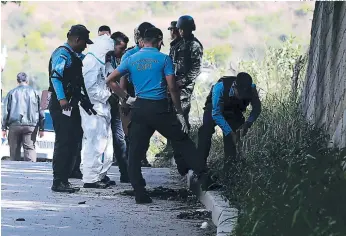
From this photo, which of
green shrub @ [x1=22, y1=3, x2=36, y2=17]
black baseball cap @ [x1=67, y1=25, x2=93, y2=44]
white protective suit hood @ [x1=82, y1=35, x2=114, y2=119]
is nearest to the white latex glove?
white protective suit hood @ [x1=82, y1=35, x2=114, y2=119]

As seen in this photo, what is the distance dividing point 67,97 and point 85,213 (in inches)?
76.7

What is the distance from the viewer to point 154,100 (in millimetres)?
10758

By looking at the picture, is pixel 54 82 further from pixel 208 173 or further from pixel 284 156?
pixel 284 156

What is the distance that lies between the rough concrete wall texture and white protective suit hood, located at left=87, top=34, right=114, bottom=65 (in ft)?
8.21

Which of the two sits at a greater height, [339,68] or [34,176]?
[339,68]

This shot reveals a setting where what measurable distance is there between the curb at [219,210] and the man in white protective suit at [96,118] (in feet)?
3.81

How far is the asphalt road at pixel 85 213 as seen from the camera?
30.3 feet

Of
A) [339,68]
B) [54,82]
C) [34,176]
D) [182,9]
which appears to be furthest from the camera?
[182,9]

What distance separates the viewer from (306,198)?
21.2 feet

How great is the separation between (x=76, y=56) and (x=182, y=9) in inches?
2176

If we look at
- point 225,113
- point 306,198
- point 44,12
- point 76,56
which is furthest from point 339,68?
point 44,12

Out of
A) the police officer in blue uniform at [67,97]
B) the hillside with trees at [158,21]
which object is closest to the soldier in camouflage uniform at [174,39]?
the police officer in blue uniform at [67,97]

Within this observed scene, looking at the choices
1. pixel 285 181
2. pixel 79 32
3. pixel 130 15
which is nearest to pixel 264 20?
pixel 130 15

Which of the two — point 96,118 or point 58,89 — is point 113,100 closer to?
point 96,118
